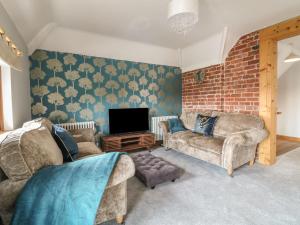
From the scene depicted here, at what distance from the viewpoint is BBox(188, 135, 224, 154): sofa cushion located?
8.74 feet

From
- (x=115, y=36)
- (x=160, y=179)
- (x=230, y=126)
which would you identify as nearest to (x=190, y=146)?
(x=230, y=126)

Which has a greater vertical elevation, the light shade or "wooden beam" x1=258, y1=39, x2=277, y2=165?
the light shade

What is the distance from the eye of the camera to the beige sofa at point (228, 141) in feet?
8.10

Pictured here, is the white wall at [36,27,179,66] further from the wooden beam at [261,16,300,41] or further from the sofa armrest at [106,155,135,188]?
the sofa armrest at [106,155,135,188]

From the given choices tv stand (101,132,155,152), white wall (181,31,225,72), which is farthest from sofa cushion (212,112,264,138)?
tv stand (101,132,155,152)

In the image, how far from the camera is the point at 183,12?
6.52ft

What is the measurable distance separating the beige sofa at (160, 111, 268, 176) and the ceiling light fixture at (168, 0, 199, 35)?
5.99 ft

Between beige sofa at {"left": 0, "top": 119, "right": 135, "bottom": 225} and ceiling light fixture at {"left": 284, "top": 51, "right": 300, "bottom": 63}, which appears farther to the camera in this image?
ceiling light fixture at {"left": 284, "top": 51, "right": 300, "bottom": 63}

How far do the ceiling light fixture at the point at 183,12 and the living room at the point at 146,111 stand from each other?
0.06ft

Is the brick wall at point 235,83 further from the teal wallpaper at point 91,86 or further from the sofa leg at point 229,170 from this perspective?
the sofa leg at point 229,170

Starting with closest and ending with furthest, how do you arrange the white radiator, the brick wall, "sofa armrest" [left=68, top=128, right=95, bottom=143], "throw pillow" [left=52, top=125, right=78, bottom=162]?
1. "throw pillow" [left=52, top=125, right=78, bottom=162]
2. "sofa armrest" [left=68, top=128, right=95, bottom=143]
3. the brick wall
4. the white radiator

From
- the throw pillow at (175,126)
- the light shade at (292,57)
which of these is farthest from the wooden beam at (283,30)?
the throw pillow at (175,126)

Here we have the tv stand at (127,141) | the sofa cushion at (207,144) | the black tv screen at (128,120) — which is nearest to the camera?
the sofa cushion at (207,144)

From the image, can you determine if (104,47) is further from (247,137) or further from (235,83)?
(247,137)
